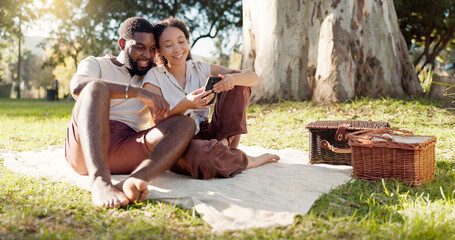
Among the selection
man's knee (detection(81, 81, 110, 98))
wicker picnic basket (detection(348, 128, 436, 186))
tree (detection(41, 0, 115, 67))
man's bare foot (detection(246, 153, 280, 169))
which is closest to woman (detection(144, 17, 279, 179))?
man's bare foot (detection(246, 153, 280, 169))

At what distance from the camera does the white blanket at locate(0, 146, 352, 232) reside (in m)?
2.11

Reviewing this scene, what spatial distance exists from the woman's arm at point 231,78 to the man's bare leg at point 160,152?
406mm

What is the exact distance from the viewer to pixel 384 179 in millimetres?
2770

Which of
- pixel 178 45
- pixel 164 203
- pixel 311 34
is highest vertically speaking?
pixel 311 34

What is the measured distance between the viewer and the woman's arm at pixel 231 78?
2924 mm

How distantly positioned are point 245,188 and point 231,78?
849 mm

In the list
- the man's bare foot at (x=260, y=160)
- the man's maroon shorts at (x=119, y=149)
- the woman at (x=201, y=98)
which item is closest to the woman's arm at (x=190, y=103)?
the woman at (x=201, y=98)

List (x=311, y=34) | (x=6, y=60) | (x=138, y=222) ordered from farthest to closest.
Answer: (x=6, y=60) < (x=311, y=34) < (x=138, y=222)

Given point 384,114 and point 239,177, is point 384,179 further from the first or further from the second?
point 384,114

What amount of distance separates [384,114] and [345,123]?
2.59 meters

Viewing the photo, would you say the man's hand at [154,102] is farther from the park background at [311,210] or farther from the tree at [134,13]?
the tree at [134,13]

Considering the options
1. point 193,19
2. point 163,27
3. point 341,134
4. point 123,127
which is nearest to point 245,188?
point 123,127

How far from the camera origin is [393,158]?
2746 mm

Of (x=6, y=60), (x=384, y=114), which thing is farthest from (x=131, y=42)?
(x=6, y=60)
